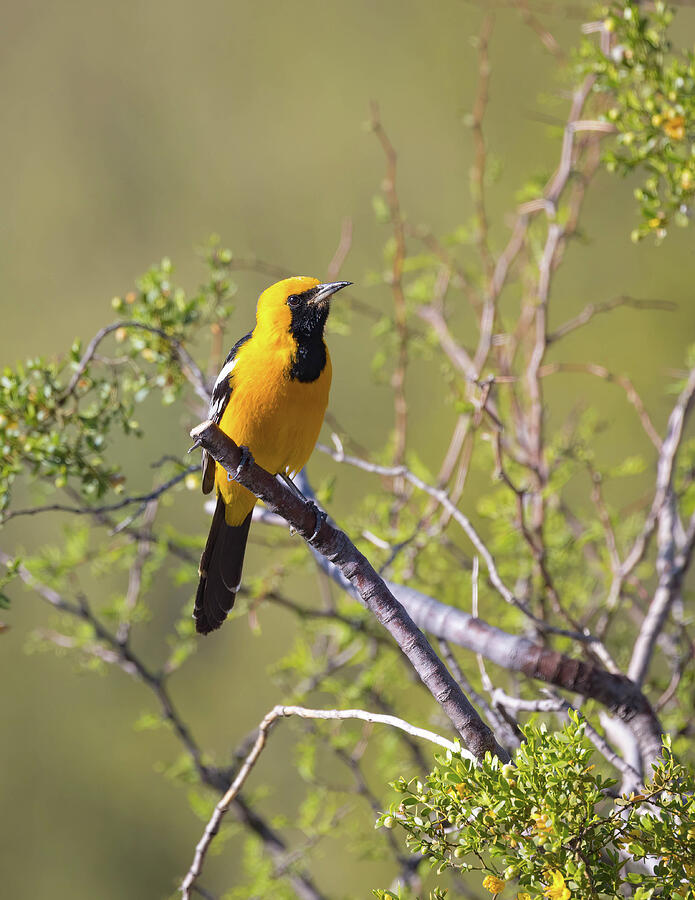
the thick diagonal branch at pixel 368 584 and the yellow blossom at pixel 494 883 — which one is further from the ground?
the thick diagonal branch at pixel 368 584

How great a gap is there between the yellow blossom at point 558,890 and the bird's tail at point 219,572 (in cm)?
159

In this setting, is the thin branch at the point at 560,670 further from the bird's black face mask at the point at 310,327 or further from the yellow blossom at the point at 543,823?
the bird's black face mask at the point at 310,327

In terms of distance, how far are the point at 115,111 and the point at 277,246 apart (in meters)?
4.20

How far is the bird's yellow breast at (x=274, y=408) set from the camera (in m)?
2.79

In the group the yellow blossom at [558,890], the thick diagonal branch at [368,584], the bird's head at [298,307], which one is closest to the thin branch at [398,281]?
the bird's head at [298,307]

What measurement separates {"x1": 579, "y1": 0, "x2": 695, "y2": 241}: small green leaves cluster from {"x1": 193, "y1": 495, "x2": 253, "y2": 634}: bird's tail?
1.43m

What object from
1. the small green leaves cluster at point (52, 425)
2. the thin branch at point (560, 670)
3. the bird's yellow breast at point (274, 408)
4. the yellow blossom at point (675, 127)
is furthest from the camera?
the bird's yellow breast at point (274, 408)

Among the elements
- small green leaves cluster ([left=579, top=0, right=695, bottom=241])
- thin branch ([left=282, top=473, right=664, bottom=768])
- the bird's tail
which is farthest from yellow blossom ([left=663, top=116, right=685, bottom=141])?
the bird's tail

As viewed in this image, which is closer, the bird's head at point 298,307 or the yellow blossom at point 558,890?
the yellow blossom at point 558,890

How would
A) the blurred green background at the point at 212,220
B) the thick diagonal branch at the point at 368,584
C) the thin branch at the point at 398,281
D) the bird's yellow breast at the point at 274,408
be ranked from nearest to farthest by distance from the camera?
the thick diagonal branch at the point at 368,584 < the bird's yellow breast at the point at 274,408 < the thin branch at the point at 398,281 < the blurred green background at the point at 212,220

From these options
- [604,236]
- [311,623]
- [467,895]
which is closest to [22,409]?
[311,623]

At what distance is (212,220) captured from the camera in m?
11.1

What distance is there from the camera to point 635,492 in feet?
23.9

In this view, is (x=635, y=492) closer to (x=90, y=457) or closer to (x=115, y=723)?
(x=115, y=723)
